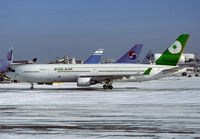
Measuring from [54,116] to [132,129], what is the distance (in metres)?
5.54

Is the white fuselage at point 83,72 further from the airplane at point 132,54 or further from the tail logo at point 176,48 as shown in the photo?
the airplane at point 132,54

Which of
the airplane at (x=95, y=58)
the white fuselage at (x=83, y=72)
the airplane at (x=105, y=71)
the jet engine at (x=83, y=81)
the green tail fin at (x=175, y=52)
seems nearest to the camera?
the jet engine at (x=83, y=81)

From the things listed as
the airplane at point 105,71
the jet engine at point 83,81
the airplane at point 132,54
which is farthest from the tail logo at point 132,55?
the jet engine at point 83,81

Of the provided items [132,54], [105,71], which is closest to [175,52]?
[105,71]

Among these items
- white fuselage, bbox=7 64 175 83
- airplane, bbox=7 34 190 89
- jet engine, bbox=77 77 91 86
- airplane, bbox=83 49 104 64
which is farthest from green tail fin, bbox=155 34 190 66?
airplane, bbox=83 49 104 64

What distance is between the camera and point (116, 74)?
1654 inches

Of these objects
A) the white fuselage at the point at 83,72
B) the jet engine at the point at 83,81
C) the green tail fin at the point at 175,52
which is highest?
the green tail fin at the point at 175,52

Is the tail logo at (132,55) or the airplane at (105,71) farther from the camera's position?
the tail logo at (132,55)

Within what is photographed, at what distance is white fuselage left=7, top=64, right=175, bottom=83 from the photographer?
138 feet

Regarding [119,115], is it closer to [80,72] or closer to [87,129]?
[87,129]

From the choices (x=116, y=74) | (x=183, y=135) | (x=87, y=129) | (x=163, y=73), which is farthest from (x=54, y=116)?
(x=163, y=73)

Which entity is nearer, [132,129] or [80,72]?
[132,129]

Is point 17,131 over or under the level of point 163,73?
under

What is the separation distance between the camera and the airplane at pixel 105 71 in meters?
41.9
